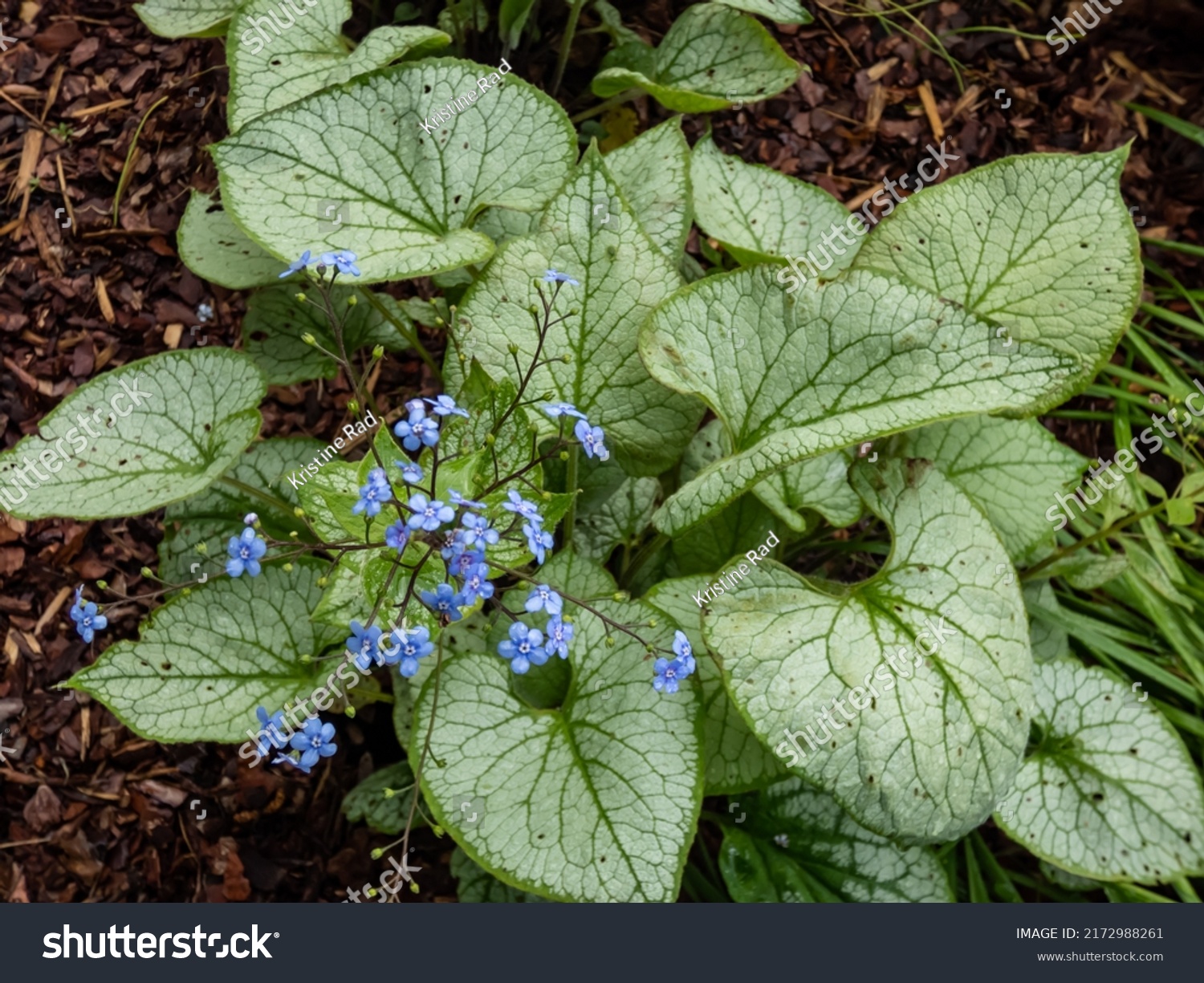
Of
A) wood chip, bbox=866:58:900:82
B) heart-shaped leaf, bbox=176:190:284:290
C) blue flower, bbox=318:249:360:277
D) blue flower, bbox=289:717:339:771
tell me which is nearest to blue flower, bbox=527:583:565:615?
blue flower, bbox=289:717:339:771

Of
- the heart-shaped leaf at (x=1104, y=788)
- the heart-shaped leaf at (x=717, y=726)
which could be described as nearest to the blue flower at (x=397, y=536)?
the heart-shaped leaf at (x=717, y=726)

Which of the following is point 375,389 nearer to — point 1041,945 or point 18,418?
point 18,418

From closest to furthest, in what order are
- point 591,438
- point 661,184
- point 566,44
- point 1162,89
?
1. point 591,438
2. point 661,184
3. point 566,44
4. point 1162,89

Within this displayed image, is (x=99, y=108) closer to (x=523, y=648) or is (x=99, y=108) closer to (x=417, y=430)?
(x=417, y=430)

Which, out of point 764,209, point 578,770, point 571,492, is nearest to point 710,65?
point 764,209

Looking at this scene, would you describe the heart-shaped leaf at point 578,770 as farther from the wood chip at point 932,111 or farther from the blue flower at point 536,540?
the wood chip at point 932,111

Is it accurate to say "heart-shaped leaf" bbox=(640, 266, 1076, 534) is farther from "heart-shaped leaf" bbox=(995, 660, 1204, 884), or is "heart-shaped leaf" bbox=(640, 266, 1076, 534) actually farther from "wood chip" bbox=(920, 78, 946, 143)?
"wood chip" bbox=(920, 78, 946, 143)
